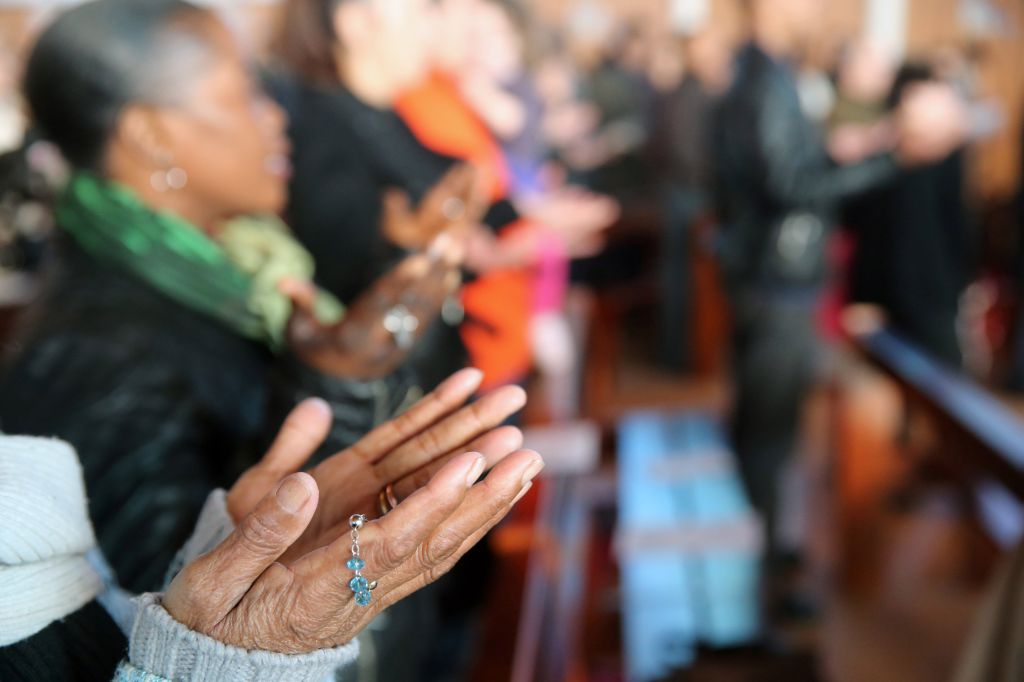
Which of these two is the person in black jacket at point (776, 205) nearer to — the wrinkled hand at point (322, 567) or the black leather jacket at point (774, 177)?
the black leather jacket at point (774, 177)

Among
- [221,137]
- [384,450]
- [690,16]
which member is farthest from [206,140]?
[690,16]

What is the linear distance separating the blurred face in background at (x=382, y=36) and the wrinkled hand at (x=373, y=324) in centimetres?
110

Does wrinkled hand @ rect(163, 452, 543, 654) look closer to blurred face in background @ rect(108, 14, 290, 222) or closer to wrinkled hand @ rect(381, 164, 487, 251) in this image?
wrinkled hand @ rect(381, 164, 487, 251)

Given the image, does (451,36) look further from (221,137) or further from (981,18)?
(981,18)

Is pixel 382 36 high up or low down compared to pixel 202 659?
up


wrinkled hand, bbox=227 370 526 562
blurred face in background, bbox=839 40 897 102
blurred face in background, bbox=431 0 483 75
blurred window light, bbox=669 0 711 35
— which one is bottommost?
wrinkled hand, bbox=227 370 526 562

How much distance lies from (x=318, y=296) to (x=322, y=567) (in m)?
0.82

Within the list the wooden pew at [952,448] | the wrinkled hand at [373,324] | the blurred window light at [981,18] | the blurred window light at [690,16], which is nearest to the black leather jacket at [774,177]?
the wooden pew at [952,448]

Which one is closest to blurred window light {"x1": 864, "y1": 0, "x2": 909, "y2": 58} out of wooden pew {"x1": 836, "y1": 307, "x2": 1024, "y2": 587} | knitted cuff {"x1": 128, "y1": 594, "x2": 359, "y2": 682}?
wooden pew {"x1": 836, "y1": 307, "x2": 1024, "y2": 587}

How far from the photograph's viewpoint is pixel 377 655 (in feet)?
3.51

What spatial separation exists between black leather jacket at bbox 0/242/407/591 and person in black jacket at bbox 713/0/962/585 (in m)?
1.86

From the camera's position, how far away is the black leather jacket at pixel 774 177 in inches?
102

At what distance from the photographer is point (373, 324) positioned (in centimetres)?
107

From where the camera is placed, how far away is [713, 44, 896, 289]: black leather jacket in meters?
2.59
